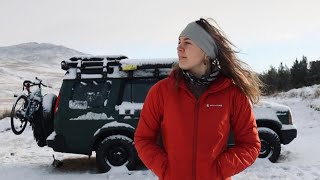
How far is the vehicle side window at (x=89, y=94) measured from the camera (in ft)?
27.0

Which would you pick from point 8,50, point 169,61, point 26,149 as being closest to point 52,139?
point 169,61

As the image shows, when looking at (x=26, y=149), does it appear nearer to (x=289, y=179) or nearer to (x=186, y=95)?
(x=289, y=179)

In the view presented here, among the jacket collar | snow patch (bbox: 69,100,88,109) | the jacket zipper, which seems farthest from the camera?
snow patch (bbox: 69,100,88,109)

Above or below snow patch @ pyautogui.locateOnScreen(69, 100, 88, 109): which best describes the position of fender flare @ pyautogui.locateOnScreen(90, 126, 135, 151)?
below

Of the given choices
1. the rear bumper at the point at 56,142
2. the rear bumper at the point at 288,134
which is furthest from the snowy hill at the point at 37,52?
the rear bumper at the point at 288,134

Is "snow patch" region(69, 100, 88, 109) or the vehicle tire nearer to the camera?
"snow patch" region(69, 100, 88, 109)

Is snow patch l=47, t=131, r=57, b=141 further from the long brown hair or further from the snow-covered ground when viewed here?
the long brown hair

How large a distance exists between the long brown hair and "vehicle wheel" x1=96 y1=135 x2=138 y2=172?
531 cm

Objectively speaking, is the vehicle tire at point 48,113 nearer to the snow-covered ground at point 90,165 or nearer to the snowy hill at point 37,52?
the snow-covered ground at point 90,165

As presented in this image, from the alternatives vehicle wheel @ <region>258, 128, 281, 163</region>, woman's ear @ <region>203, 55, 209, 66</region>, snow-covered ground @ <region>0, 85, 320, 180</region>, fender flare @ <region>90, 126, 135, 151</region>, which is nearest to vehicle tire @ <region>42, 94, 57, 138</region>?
snow-covered ground @ <region>0, 85, 320, 180</region>

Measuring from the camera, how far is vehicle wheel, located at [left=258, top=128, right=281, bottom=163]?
326 inches

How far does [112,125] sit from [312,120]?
10.7m

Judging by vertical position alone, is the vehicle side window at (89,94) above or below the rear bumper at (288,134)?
above

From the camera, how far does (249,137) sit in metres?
2.73
